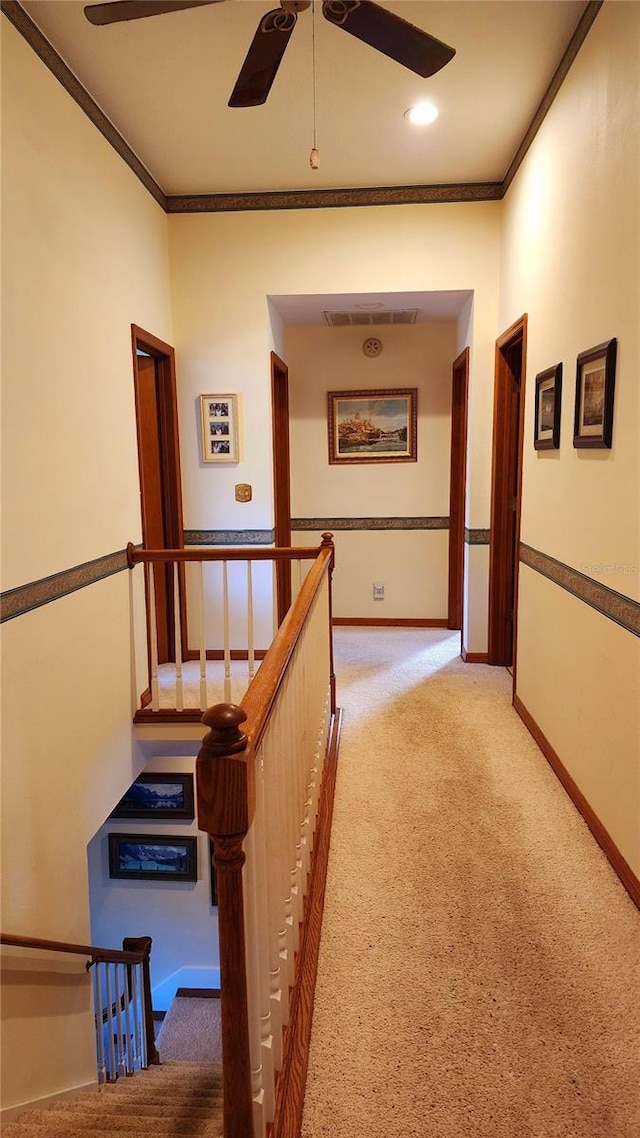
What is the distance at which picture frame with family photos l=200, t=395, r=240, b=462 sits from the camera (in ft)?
13.8

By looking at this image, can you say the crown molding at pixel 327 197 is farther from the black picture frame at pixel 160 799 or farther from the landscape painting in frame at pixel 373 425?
the black picture frame at pixel 160 799

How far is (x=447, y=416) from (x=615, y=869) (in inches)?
150

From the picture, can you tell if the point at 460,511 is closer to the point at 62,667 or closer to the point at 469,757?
the point at 469,757

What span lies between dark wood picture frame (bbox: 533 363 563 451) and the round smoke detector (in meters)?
2.33

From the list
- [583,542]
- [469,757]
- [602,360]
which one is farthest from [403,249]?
[469,757]

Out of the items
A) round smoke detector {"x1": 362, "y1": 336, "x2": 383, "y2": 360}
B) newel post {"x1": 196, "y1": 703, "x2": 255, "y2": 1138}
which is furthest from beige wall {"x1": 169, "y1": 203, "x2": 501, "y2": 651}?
newel post {"x1": 196, "y1": 703, "x2": 255, "y2": 1138}

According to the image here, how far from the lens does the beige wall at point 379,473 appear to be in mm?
5211

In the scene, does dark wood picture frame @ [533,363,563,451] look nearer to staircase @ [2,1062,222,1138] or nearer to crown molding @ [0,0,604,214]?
crown molding @ [0,0,604,214]

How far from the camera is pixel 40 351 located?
2439 millimetres

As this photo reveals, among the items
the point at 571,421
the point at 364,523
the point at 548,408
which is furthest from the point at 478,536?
the point at 571,421

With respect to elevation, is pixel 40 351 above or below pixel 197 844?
above

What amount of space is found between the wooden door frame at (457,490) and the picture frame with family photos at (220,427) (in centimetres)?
170

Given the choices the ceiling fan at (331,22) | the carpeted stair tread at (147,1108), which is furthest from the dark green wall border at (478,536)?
the carpeted stair tread at (147,1108)

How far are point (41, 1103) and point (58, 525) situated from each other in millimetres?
2053
